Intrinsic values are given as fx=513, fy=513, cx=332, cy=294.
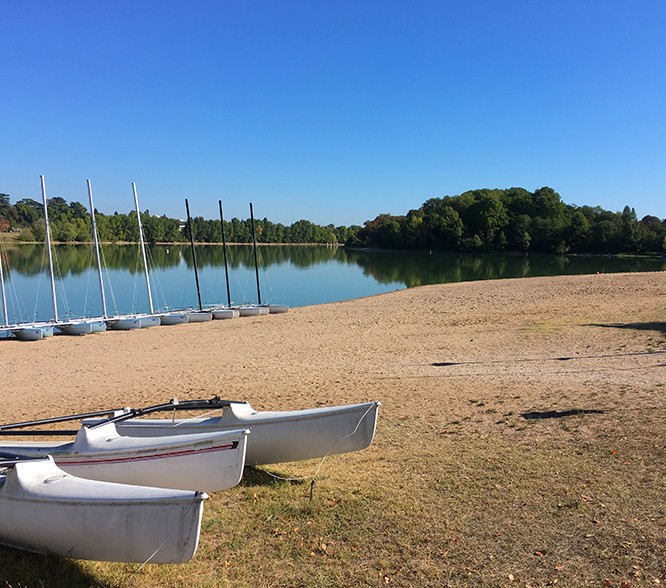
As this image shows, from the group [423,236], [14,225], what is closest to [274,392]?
[423,236]

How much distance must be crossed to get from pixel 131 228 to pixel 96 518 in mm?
141117

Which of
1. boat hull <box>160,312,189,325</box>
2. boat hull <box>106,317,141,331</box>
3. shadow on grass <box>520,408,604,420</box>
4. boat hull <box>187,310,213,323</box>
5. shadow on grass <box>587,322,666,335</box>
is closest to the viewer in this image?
shadow on grass <box>520,408,604,420</box>

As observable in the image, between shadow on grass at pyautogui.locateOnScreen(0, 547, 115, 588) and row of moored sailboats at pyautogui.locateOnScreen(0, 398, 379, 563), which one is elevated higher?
row of moored sailboats at pyautogui.locateOnScreen(0, 398, 379, 563)

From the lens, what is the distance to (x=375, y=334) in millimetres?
21906

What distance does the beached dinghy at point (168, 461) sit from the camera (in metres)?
4.86

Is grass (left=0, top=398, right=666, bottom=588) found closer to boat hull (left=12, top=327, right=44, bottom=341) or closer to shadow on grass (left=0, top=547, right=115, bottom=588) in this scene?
shadow on grass (left=0, top=547, right=115, bottom=588)

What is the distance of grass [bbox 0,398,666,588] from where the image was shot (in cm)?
414

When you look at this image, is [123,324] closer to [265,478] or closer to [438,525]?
[265,478]

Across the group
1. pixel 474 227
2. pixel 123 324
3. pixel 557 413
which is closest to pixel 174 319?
pixel 123 324

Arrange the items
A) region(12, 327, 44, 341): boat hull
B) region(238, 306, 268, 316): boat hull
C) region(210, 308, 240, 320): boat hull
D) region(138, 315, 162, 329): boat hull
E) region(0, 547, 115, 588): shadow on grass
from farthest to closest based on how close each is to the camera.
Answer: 1. region(238, 306, 268, 316): boat hull
2. region(210, 308, 240, 320): boat hull
3. region(138, 315, 162, 329): boat hull
4. region(12, 327, 44, 341): boat hull
5. region(0, 547, 115, 588): shadow on grass

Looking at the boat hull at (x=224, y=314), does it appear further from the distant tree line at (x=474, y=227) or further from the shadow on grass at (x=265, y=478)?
the distant tree line at (x=474, y=227)

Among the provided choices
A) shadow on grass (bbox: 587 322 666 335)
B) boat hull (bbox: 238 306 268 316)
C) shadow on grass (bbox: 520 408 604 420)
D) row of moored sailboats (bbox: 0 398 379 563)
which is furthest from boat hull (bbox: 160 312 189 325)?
shadow on grass (bbox: 520 408 604 420)

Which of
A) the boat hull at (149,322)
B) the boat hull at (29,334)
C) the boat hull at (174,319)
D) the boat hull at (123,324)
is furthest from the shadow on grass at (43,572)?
the boat hull at (174,319)

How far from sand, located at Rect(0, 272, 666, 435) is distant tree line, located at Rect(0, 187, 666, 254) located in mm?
72514
